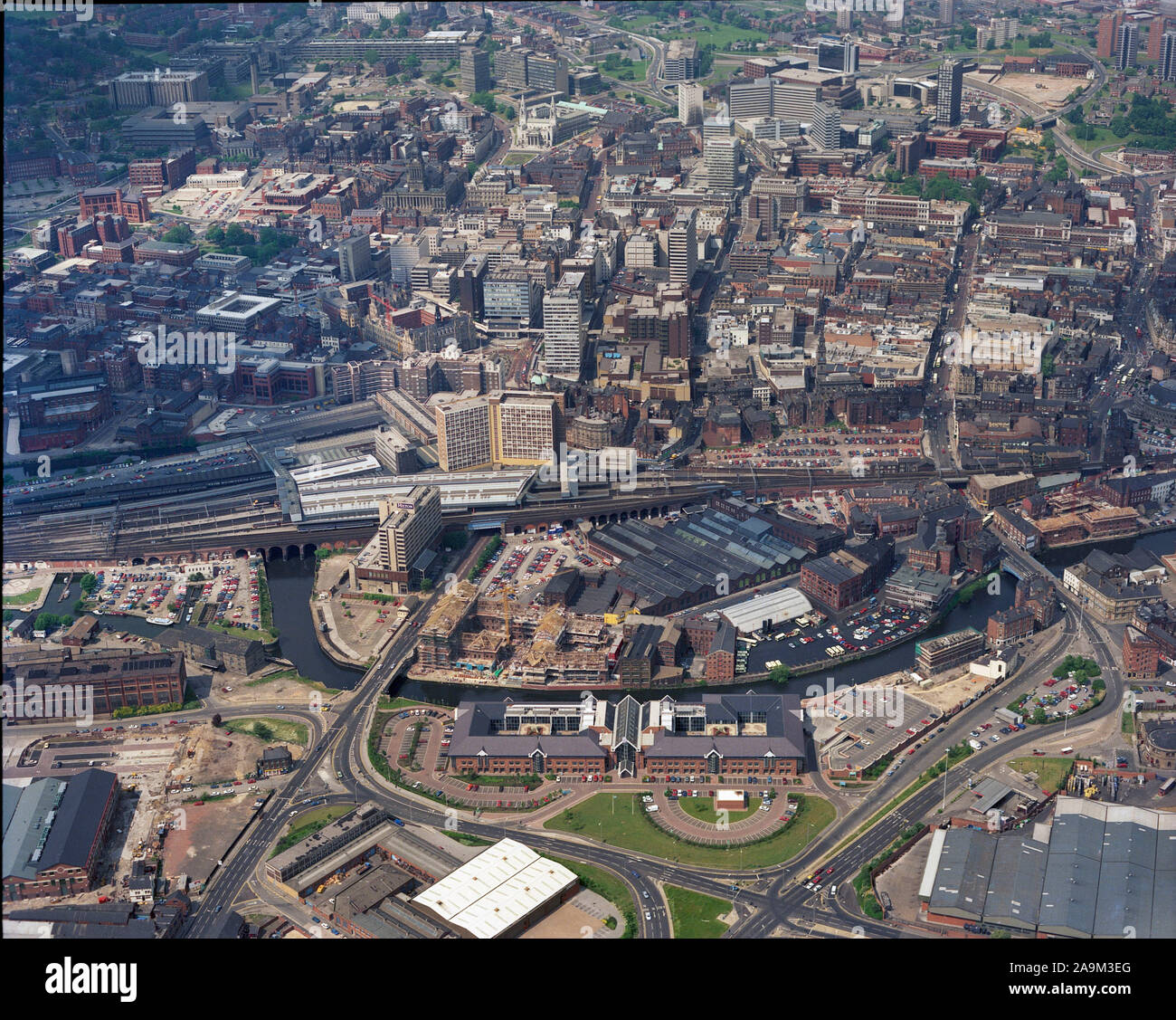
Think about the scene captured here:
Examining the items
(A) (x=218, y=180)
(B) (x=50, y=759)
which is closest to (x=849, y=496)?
(B) (x=50, y=759)

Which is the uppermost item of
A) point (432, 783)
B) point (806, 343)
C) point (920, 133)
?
point (920, 133)

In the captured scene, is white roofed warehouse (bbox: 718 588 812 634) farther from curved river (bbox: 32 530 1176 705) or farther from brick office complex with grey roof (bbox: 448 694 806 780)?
brick office complex with grey roof (bbox: 448 694 806 780)

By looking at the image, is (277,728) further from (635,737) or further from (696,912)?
(696,912)

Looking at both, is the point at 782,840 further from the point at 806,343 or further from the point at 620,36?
the point at 620,36

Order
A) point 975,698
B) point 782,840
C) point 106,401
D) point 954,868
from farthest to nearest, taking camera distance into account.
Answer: point 106,401, point 975,698, point 782,840, point 954,868

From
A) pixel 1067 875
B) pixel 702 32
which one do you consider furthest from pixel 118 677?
pixel 702 32

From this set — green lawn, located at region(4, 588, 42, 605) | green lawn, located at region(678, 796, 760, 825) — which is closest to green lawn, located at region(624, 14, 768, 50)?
green lawn, located at region(4, 588, 42, 605)
